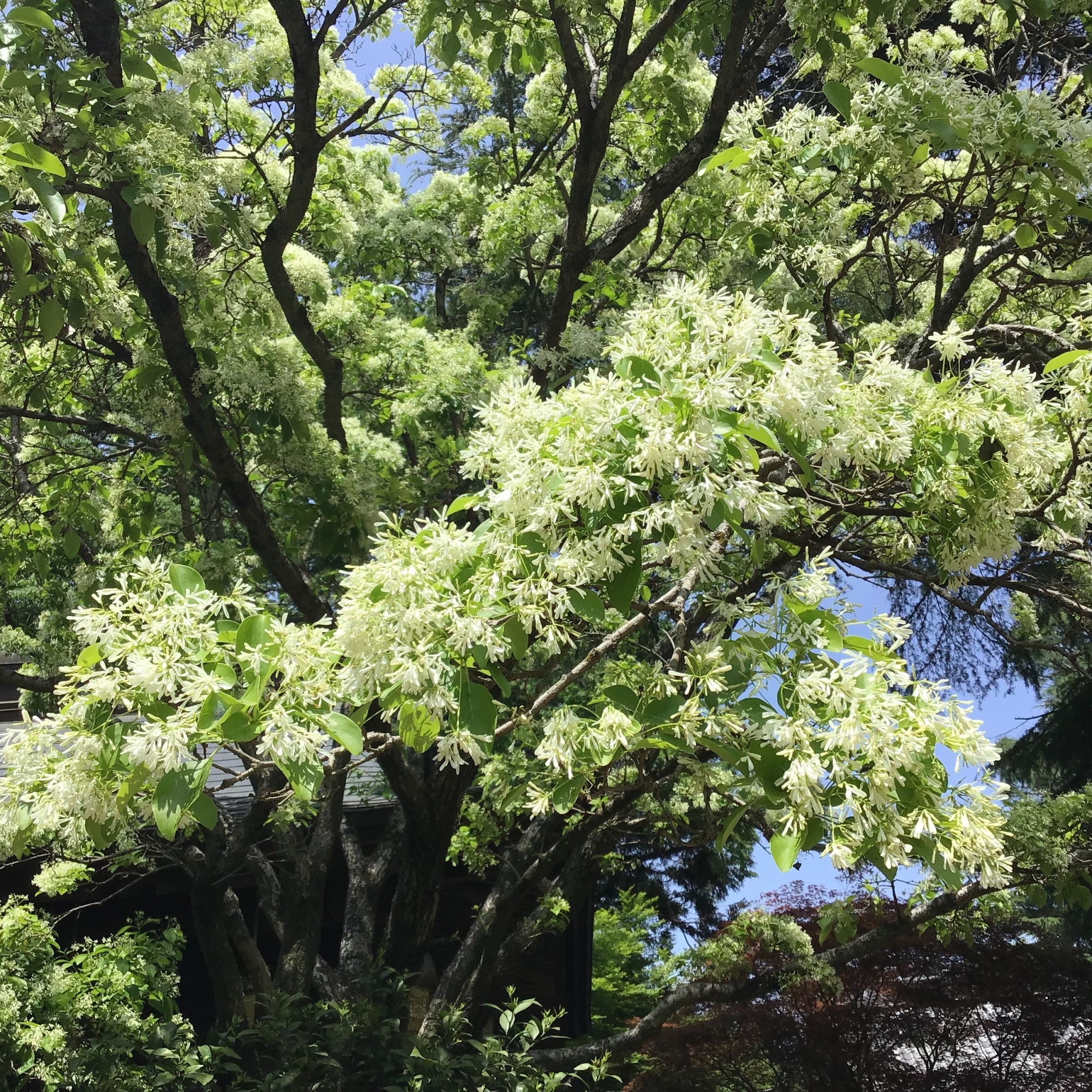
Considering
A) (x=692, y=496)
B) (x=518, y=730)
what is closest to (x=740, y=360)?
(x=692, y=496)

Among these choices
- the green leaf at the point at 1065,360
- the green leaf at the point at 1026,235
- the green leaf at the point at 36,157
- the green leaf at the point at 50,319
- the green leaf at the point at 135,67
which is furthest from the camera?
the green leaf at the point at 135,67

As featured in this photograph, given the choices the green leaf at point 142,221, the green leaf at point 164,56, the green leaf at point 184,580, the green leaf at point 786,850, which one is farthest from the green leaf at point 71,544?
the green leaf at point 786,850

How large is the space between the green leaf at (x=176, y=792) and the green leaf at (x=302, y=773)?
14cm

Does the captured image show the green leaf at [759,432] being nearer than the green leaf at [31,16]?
Yes

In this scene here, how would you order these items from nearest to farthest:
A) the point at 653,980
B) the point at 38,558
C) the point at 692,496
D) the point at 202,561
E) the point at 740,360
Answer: the point at 692,496 < the point at 740,360 < the point at 202,561 < the point at 38,558 < the point at 653,980

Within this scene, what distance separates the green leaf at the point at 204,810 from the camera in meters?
1.83

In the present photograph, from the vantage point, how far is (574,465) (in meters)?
1.95

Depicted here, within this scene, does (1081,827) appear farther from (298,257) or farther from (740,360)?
(298,257)

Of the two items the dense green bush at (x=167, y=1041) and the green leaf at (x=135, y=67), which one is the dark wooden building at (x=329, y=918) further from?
the green leaf at (x=135, y=67)

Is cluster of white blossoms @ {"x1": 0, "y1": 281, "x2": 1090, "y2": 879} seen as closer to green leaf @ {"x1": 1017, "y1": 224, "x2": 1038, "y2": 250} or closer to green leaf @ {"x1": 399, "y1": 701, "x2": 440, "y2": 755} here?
green leaf @ {"x1": 399, "y1": 701, "x2": 440, "y2": 755}

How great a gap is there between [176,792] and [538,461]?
34.8 inches

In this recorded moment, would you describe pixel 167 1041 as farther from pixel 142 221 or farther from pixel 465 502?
pixel 465 502

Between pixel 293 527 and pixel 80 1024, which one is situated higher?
pixel 293 527

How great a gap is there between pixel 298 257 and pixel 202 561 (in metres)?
1.71
